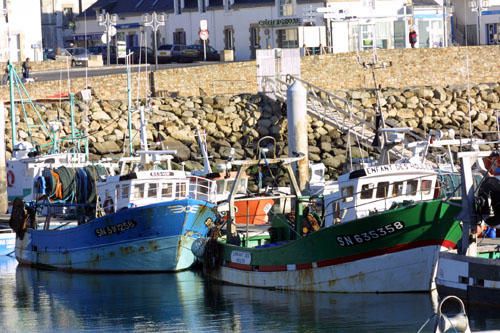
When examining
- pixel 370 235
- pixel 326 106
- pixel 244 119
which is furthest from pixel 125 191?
pixel 326 106

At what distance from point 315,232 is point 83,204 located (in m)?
7.07

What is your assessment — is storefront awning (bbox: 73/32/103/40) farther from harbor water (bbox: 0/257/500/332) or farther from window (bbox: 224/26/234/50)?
harbor water (bbox: 0/257/500/332)

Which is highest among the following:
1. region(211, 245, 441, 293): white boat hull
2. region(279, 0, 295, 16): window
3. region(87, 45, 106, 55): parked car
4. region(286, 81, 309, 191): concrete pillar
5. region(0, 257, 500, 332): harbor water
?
region(279, 0, 295, 16): window

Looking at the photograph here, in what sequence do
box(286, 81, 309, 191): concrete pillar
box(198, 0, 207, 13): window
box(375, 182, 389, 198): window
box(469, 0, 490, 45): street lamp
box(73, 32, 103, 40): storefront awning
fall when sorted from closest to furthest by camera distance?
box(375, 182, 389, 198): window → box(286, 81, 309, 191): concrete pillar → box(469, 0, 490, 45): street lamp → box(198, 0, 207, 13): window → box(73, 32, 103, 40): storefront awning

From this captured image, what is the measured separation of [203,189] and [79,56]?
77.0 feet

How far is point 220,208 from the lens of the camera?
27.1 meters

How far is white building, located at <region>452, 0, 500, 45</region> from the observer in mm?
53062

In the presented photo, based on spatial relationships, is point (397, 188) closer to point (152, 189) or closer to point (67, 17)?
point (152, 189)

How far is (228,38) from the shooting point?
173ft

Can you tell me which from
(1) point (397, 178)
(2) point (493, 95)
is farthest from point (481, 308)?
(2) point (493, 95)

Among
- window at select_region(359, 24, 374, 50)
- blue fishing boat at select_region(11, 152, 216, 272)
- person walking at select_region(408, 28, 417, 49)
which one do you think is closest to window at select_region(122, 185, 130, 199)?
blue fishing boat at select_region(11, 152, 216, 272)

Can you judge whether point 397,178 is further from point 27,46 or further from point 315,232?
point 27,46

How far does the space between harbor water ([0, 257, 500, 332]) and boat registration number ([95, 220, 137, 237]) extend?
2.63 ft

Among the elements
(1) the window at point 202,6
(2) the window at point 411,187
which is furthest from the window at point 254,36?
(2) the window at point 411,187
